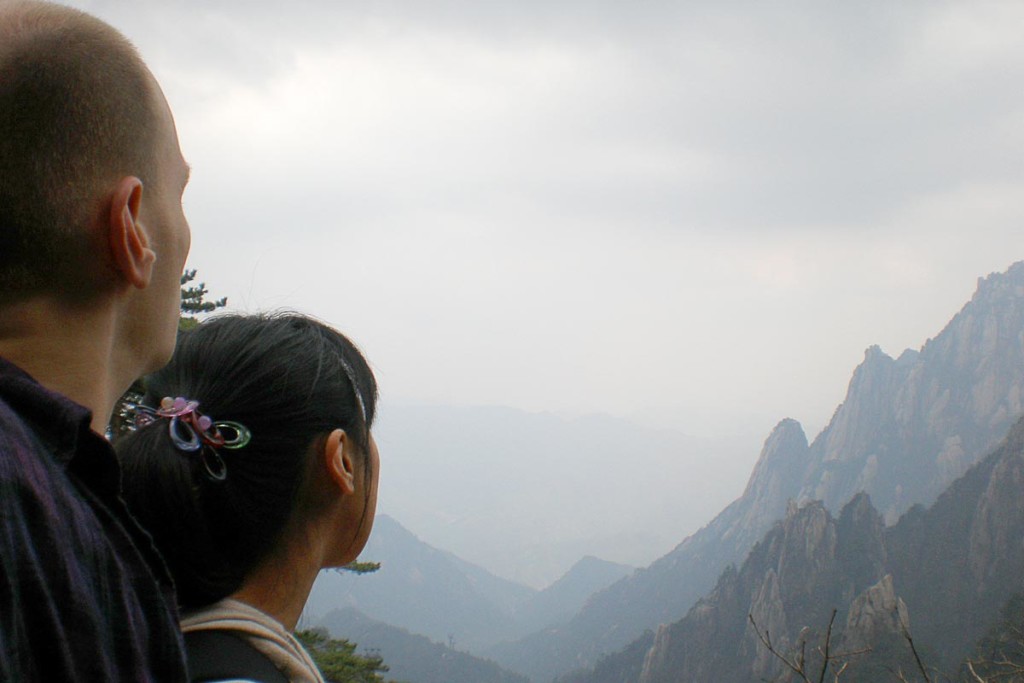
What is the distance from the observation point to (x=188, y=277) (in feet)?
50.1

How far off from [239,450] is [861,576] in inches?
2369

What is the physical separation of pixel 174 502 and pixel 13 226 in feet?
2.30

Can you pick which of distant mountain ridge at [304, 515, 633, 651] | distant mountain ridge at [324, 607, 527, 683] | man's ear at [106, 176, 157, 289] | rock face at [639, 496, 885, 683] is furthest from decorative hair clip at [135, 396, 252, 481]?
distant mountain ridge at [304, 515, 633, 651]

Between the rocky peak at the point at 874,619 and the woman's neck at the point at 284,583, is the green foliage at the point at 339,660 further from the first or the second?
the rocky peak at the point at 874,619

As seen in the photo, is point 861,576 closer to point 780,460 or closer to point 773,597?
point 773,597

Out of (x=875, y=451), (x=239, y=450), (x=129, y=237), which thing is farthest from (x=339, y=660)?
(x=875, y=451)

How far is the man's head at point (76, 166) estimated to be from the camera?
1.18 m

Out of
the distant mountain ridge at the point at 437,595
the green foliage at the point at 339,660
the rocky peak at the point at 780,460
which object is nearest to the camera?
the green foliage at the point at 339,660

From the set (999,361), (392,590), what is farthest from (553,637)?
(999,361)

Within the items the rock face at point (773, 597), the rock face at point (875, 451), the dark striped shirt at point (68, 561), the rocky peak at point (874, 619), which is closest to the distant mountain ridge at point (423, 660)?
the rock face at point (875, 451)

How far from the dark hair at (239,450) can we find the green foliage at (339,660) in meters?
11.4

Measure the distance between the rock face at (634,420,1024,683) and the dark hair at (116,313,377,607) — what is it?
47.7m

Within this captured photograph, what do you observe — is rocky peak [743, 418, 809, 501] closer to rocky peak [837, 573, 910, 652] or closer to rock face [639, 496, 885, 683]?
rock face [639, 496, 885, 683]

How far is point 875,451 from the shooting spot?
8269cm
